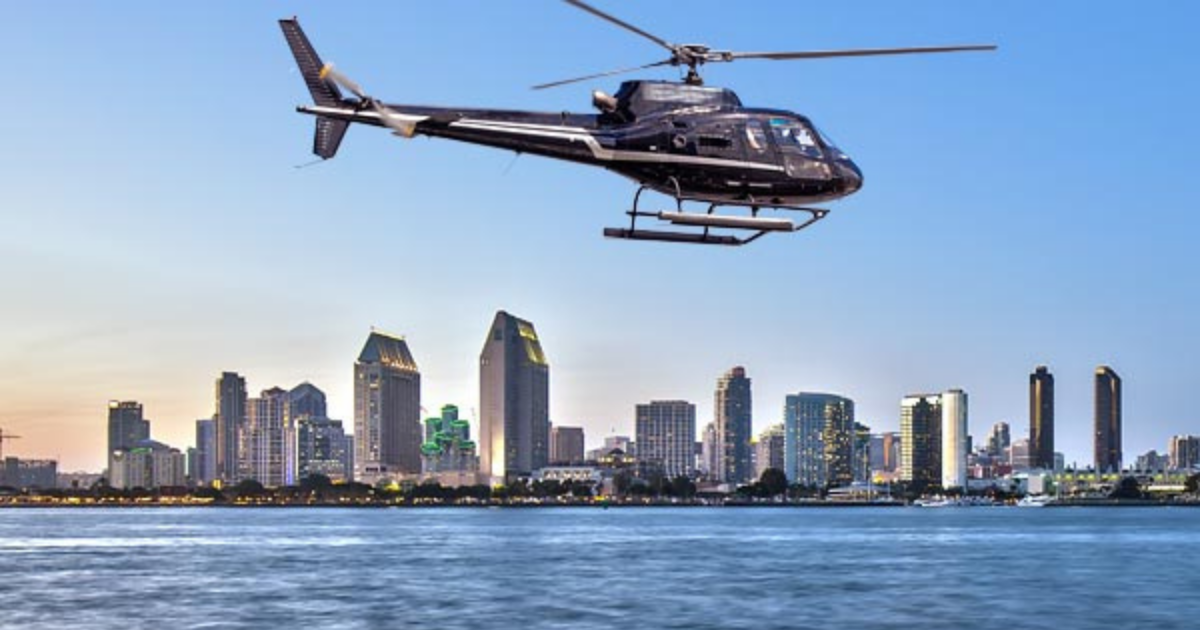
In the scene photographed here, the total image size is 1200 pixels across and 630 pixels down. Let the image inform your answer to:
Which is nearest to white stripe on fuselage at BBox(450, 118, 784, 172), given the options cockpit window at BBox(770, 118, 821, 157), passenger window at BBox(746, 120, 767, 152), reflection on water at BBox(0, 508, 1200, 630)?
passenger window at BBox(746, 120, 767, 152)

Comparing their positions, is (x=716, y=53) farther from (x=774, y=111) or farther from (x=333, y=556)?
(x=333, y=556)

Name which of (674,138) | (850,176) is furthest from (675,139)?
(850,176)

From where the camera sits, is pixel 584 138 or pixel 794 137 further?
pixel 794 137

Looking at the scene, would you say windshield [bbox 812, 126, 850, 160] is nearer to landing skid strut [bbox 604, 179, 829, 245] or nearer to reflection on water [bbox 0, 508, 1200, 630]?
landing skid strut [bbox 604, 179, 829, 245]

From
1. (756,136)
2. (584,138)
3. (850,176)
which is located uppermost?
(756,136)

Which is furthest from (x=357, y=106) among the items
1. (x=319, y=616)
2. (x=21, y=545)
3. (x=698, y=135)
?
(x=21, y=545)

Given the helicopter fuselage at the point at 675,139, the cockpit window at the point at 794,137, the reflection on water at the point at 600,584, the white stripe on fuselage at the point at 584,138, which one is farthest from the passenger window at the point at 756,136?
the reflection on water at the point at 600,584

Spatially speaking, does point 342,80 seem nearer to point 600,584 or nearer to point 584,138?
point 584,138
